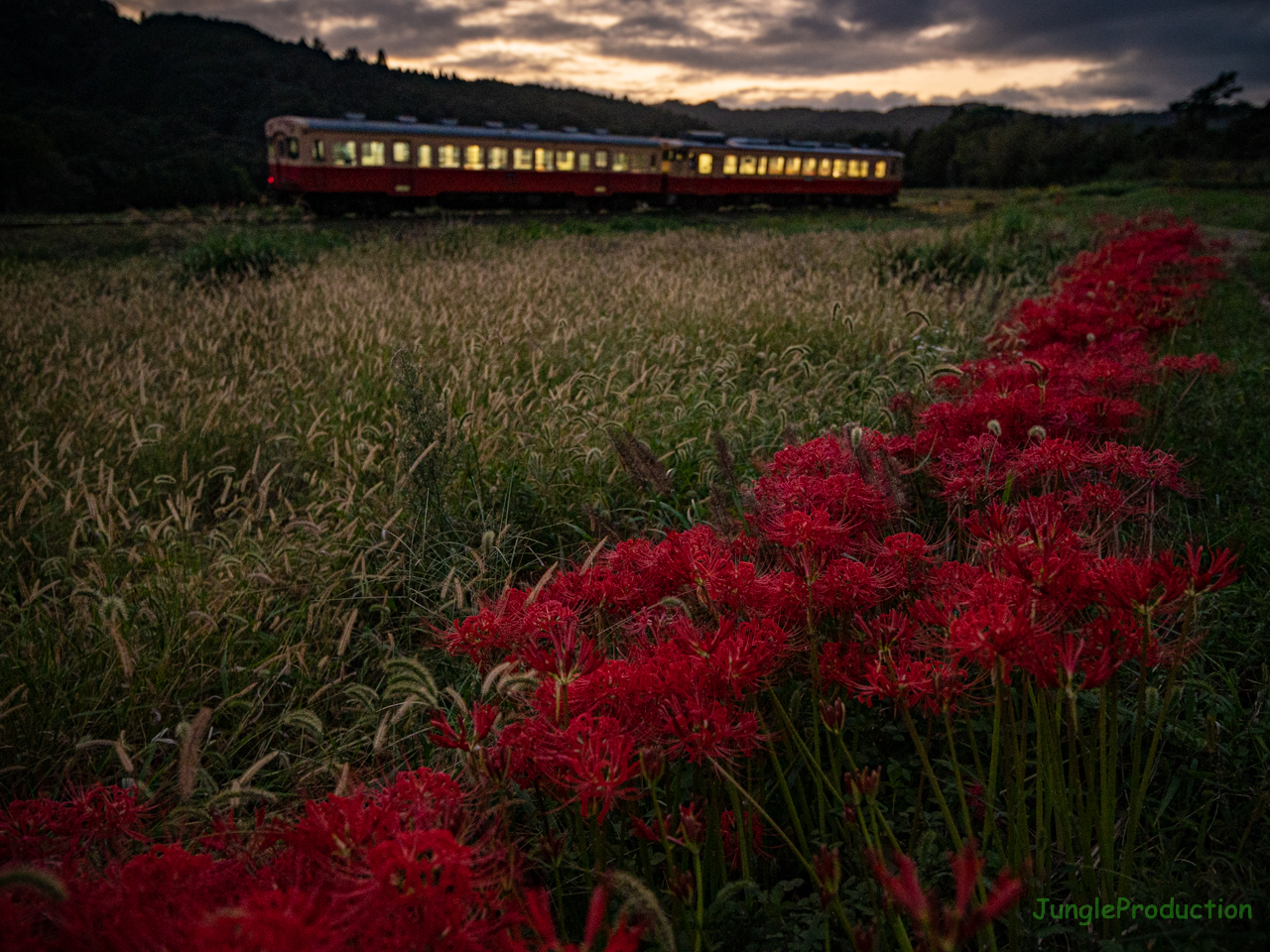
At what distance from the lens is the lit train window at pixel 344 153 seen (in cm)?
2034

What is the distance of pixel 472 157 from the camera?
22.7 meters

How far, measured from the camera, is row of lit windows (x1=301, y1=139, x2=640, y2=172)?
2047 cm

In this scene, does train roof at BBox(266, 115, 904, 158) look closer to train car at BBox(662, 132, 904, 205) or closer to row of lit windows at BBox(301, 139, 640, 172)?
train car at BBox(662, 132, 904, 205)

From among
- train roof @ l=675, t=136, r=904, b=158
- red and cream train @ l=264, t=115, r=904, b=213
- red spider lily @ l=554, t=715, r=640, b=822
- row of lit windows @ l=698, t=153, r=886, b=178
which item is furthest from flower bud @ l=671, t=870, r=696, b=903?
row of lit windows @ l=698, t=153, r=886, b=178

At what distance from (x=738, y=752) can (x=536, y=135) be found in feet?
82.1

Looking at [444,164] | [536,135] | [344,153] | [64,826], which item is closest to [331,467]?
[64,826]

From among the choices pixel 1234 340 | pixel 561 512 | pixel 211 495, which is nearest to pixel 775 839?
pixel 561 512

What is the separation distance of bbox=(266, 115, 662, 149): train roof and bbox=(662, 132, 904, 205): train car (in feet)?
4.97

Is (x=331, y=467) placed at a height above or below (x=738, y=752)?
below

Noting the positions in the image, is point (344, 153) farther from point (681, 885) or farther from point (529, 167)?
point (681, 885)

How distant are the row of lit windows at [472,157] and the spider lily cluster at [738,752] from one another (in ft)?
72.2

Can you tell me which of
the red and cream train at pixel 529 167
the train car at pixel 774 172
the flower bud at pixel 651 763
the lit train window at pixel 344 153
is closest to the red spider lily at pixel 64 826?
the flower bud at pixel 651 763

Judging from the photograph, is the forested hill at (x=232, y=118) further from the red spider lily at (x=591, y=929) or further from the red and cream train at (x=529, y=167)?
the red spider lily at (x=591, y=929)

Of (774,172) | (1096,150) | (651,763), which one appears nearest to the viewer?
(651,763)
